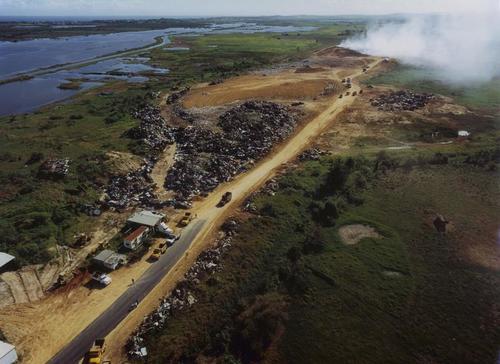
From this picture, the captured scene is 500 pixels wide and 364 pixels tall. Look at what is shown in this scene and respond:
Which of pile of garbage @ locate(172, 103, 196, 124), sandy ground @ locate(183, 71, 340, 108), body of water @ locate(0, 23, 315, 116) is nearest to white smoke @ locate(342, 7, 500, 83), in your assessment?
sandy ground @ locate(183, 71, 340, 108)

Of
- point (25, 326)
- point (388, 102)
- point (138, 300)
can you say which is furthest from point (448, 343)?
point (388, 102)

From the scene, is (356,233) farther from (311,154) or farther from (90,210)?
(90,210)

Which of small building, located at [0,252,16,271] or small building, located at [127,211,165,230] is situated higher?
small building, located at [0,252,16,271]

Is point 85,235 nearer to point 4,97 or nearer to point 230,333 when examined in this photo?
point 230,333

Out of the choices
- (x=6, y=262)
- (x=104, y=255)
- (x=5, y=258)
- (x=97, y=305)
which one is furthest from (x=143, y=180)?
(x=97, y=305)

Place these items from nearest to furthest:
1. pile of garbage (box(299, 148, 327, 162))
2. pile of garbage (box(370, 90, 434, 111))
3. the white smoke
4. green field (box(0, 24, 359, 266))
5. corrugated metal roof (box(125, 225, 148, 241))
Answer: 1. corrugated metal roof (box(125, 225, 148, 241))
2. green field (box(0, 24, 359, 266))
3. pile of garbage (box(299, 148, 327, 162))
4. pile of garbage (box(370, 90, 434, 111))
5. the white smoke

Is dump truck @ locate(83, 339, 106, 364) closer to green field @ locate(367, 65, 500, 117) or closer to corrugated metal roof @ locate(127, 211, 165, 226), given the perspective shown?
corrugated metal roof @ locate(127, 211, 165, 226)

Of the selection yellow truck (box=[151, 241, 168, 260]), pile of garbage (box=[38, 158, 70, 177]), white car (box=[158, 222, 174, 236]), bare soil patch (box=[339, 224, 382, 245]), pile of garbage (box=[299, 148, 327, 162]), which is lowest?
bare soil patch (box=[339, 224, 382, 245])
